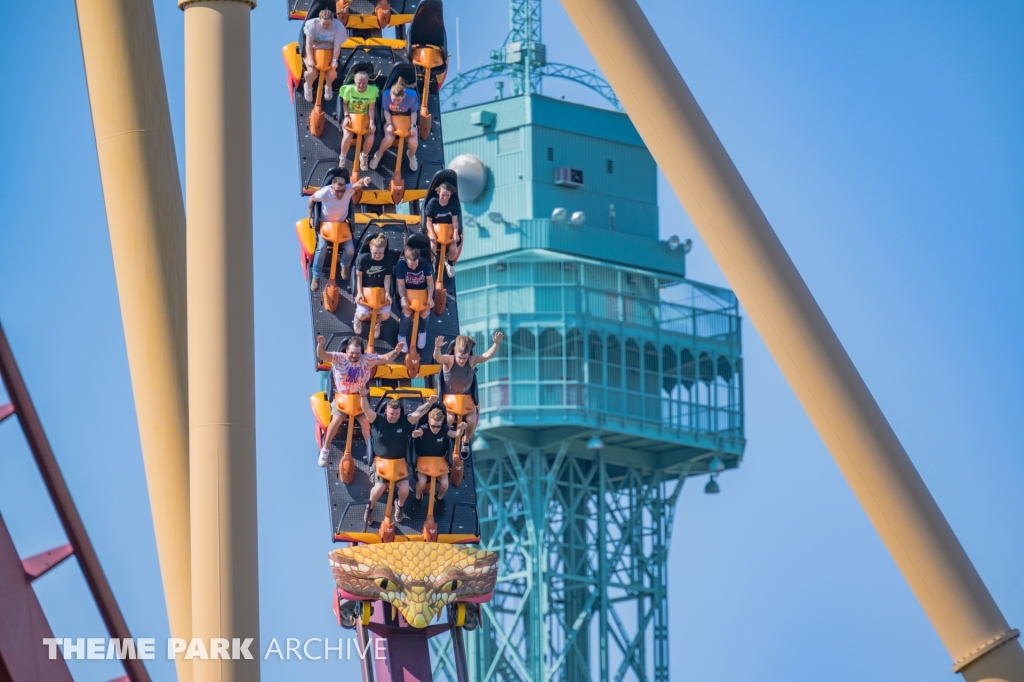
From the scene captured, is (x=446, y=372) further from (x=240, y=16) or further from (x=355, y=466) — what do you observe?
(x=240, y=16)

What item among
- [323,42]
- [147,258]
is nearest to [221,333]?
[147,258]

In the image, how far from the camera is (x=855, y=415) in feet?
28.8

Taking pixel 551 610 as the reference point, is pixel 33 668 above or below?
above

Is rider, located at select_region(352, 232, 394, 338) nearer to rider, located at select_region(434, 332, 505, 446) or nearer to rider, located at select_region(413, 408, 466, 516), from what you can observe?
rider, located at select_region(434, 332, 505, 446)

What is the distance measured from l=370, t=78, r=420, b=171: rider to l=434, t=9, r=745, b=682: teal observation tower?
52334 millimetres

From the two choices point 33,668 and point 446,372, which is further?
point 446,372

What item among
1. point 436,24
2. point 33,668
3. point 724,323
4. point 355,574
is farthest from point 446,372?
point 724,323

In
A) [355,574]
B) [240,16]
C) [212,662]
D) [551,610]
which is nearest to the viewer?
[212,662]

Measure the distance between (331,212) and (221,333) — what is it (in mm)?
12351

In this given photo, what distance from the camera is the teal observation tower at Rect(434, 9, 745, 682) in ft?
250

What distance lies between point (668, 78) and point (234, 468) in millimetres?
2479

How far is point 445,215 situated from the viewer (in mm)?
21875

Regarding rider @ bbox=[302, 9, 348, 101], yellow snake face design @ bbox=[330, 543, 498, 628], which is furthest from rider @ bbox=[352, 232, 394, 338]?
yellow snake face design @ bbox=[330, 543, 498, 628]

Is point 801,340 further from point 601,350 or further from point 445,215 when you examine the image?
point 601,350
